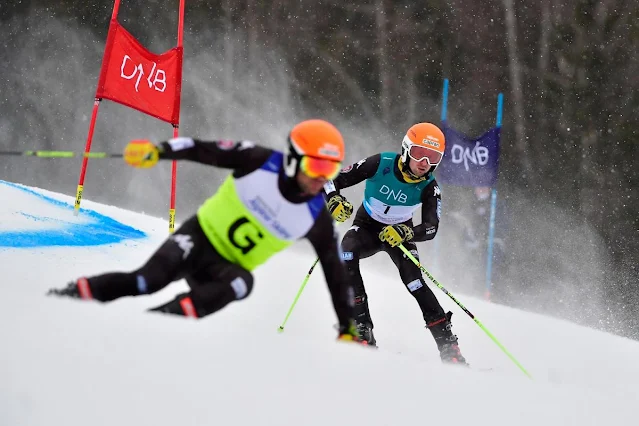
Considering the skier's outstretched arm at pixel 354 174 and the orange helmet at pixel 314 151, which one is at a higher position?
the skier's outstretched arm at pixel 354 174

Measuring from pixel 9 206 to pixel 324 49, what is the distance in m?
12.3

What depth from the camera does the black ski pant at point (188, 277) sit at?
10.3 feet

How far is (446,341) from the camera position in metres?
5.10

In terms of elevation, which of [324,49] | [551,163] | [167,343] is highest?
[324,49]

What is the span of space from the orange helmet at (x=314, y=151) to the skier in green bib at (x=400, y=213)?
1.63 m

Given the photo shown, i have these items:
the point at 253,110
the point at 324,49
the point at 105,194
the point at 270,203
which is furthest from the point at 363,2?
the point at 270,203

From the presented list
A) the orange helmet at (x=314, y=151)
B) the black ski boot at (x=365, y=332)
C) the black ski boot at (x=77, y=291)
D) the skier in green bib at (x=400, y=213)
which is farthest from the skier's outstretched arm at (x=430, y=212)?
the black ski boot at (x=77, y=291)

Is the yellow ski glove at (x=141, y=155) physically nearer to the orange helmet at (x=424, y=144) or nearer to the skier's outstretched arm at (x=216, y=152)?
the skier's outstretched arm at (x=216, y=152)

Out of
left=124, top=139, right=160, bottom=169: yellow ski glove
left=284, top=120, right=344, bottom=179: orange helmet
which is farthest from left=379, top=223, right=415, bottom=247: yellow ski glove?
left=124, top=139, right=160, bottom=169: yellow ski glove

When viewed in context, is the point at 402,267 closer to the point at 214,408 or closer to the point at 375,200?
the point at 375,200

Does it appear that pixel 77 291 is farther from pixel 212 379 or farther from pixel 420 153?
pixel 420 153

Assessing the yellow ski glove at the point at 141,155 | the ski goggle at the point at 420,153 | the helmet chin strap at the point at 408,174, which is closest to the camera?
the yellow ski glove at the point at 141,155

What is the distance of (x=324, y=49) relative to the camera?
17.3 meters

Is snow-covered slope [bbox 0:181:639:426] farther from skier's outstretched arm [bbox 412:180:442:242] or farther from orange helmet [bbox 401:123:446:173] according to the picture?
orange helmet [bbox 401:123:446:173]
